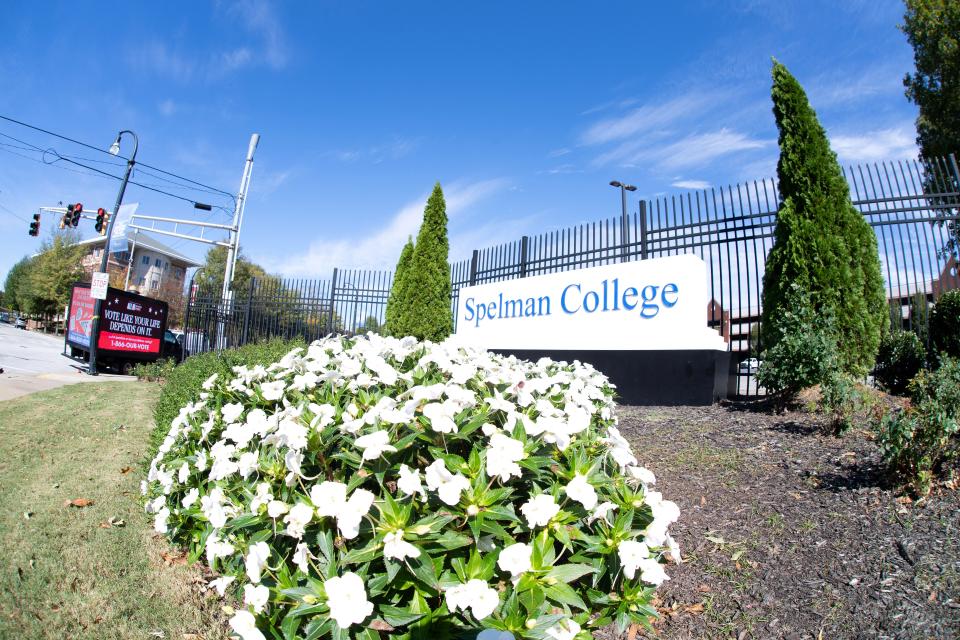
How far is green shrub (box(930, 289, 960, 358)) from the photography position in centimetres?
708

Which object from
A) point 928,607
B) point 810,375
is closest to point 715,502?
point 928,607

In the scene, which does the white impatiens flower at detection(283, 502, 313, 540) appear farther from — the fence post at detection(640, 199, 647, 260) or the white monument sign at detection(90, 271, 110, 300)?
the white monument sign at detection(90, 271, 110, 300)

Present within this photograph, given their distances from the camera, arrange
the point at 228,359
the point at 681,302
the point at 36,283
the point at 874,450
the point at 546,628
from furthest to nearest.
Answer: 1. the point at 36,283
2. the point at 681,302
3. the point at 228,359
4. the point at 874,450
5. the point at 546,628

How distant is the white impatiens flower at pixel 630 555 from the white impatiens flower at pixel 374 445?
87cm

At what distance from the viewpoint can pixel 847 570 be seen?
8.64 ft

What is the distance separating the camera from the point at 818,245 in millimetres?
6223

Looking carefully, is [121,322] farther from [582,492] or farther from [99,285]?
[582,492]

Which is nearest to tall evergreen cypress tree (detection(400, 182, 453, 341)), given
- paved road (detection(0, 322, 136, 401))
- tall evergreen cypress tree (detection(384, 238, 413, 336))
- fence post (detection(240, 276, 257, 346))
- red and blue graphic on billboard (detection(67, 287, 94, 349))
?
tall evergreen cypress tree (detection(384, 238, 413, 336))

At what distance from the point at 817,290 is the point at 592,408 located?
4.79 meters

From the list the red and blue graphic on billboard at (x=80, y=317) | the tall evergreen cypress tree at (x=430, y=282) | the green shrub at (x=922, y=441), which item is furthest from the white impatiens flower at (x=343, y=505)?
the red and blue graphic on billboard at (x=80, y=317)

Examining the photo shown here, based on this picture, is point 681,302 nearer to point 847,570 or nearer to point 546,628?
point 847,570

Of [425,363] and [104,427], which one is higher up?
[425,363]

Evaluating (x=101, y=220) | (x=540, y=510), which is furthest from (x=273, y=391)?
(x=101, y=220)

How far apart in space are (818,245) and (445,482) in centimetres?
616
